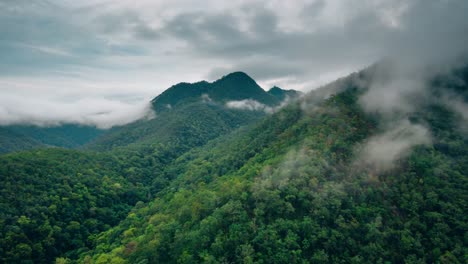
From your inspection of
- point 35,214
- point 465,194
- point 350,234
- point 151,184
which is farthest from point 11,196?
point 465,194

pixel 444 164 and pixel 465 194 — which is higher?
pixel 444 164

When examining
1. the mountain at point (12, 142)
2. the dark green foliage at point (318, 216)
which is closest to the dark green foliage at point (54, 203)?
the dark green foliage at point (318, 216)

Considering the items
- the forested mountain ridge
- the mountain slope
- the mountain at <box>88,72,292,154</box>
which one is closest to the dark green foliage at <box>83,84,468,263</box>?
the mountain slope

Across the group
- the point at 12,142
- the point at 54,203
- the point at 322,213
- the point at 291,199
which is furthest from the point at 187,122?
the point at 12,142

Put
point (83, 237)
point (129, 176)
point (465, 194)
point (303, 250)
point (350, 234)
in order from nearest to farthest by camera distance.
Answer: point (303, 250), point (350, 234), point (465, 194), point (83, 237), point (129, 176)

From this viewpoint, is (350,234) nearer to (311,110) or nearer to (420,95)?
(311,110)

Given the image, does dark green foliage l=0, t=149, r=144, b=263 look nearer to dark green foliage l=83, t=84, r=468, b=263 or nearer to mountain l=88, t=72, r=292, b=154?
dark green foliage l=83, t=84, r=468, b=263

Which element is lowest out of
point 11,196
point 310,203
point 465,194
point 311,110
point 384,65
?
point 465,194

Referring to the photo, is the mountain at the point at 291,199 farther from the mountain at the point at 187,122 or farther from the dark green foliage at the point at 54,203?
the mountain at the point at 187,122
